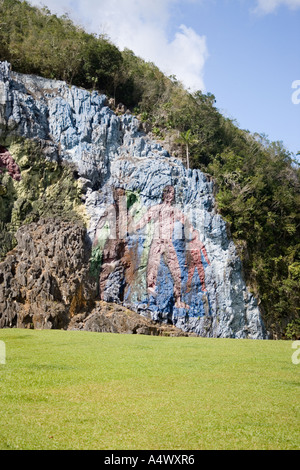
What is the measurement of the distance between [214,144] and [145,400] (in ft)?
90.6

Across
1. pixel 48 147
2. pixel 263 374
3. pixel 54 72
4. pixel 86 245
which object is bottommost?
pixel 263 374

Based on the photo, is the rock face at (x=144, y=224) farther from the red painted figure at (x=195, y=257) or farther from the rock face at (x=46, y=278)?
the rock face at (x=46, y=278)

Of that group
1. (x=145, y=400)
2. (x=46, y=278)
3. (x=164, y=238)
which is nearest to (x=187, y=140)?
(x=164, y=238)

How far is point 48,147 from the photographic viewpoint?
25.6 metres

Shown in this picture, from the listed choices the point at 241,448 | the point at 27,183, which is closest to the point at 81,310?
the point at 27,183

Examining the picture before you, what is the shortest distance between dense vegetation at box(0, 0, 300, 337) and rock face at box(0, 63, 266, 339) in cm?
178

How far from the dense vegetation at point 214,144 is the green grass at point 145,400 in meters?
15.2

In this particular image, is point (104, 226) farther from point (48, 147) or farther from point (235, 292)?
point (235, 292)

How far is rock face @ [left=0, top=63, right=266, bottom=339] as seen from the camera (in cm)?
2441

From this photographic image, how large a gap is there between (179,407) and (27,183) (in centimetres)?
2036

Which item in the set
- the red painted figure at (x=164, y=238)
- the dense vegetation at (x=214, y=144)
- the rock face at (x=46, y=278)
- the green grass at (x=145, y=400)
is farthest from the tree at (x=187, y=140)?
the green grass at (x=145, y=400)

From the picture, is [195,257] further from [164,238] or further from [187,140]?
[187,140]

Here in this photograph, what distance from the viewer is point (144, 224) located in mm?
25766

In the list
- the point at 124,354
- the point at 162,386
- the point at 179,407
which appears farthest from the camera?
the point at 124,354
